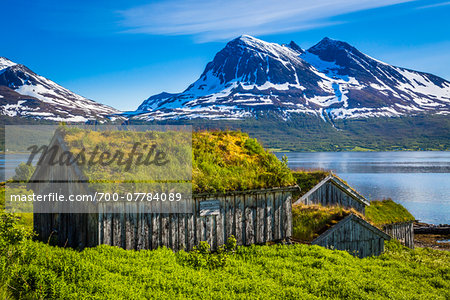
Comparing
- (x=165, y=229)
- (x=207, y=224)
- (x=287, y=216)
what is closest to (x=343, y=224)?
(x=287, y=216)

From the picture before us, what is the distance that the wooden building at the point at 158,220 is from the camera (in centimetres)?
1214

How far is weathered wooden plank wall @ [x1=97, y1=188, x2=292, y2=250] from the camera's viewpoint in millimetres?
12234

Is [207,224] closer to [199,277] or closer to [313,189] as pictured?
[199,277]

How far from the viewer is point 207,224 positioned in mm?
14055

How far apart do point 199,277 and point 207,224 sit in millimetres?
3545

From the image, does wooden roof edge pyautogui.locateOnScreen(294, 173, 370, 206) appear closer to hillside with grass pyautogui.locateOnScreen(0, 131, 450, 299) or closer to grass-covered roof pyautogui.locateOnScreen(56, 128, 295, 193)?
grass-covered roof pyautogui.locateOnScreen(56, 128, 295, 193)

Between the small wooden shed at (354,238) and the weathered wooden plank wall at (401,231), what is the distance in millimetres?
8105

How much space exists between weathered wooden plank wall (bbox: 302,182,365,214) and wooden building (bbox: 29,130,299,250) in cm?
1040

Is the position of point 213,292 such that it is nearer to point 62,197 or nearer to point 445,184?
point 62,197

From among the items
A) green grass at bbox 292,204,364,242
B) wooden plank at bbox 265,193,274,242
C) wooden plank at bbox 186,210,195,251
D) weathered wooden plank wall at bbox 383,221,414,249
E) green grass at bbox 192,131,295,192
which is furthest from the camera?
weathered wooden plank wall at bbox 383,221,414,249

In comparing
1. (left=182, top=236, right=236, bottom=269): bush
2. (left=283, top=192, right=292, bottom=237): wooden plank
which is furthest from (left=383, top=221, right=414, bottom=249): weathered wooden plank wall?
(left=182, top=236, right=236, bottom=269): bush

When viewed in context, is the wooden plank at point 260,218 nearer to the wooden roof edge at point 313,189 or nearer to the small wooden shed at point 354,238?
the small wooden shed at point 354,238

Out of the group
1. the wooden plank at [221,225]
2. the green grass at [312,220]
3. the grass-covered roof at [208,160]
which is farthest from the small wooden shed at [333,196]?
the wooden plank at [221,225]

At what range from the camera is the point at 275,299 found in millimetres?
9586
